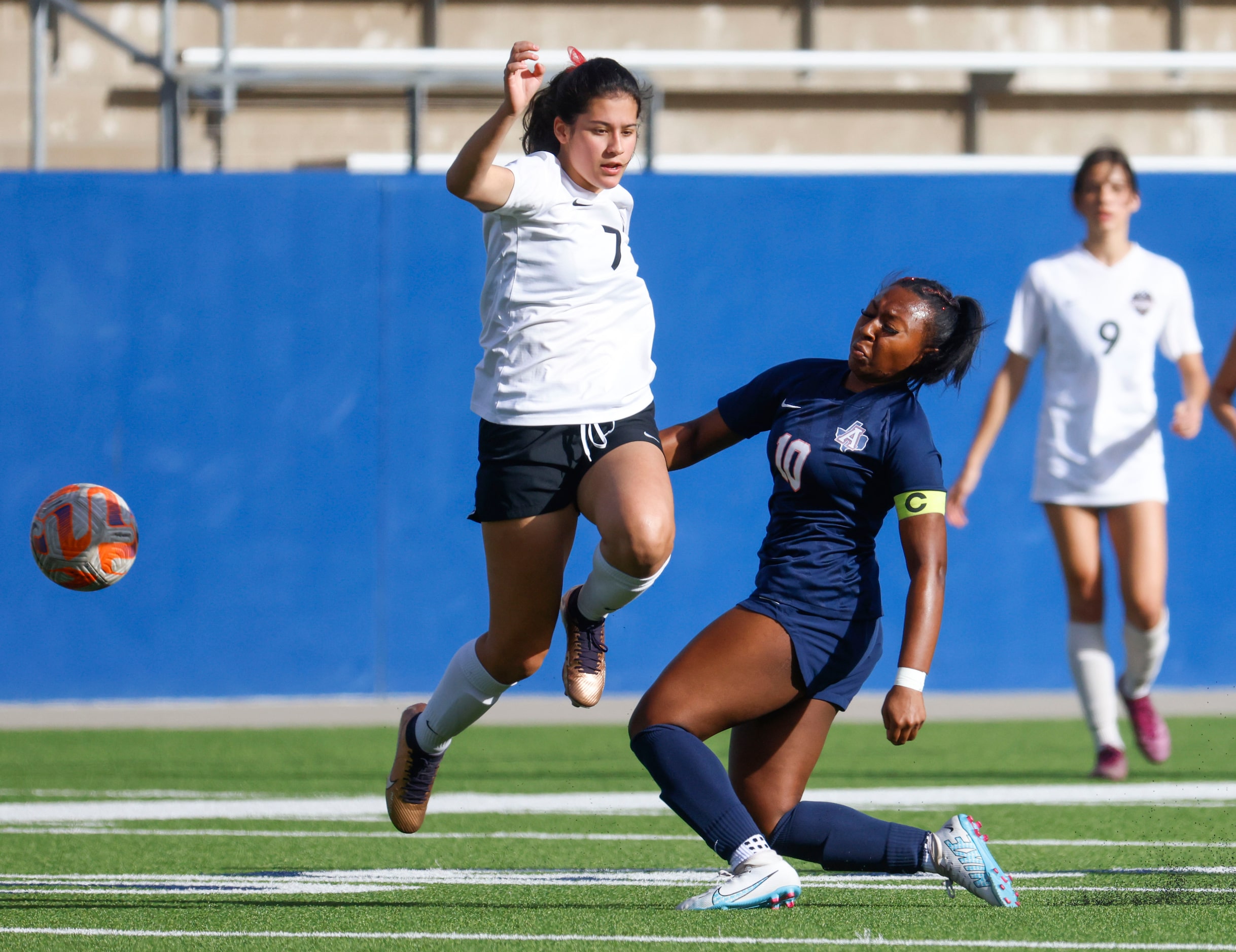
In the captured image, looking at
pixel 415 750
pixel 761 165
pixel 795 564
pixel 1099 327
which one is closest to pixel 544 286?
pixel 795 564

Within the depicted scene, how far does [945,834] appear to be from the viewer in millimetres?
4395

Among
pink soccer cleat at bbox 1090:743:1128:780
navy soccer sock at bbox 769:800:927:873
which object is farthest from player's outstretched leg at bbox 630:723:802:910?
pink soccer cleat at bbox 1090:743:1128:780

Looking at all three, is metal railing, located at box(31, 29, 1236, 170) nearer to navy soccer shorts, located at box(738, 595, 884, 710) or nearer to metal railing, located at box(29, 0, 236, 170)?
metal railing, located at box(29, 0, 236, 170)

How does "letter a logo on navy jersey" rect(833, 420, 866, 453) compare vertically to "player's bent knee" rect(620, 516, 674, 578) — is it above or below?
above

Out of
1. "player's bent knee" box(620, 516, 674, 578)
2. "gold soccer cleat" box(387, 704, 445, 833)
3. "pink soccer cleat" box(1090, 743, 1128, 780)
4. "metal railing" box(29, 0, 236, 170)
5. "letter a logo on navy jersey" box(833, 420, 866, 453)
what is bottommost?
"pink soccer cleat" box(1090, 743, 1128, 780)

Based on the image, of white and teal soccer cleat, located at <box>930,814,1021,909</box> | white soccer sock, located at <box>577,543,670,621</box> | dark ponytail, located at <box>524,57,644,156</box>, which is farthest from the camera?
dark ponytail, located at <box>524,57,644,156</box>

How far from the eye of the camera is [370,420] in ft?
35.9

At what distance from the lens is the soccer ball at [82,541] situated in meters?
5.38

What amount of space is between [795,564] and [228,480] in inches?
270

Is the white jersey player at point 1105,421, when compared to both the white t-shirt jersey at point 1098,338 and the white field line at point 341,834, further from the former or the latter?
the white field line at point 341,834

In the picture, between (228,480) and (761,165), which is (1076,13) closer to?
(761,165)

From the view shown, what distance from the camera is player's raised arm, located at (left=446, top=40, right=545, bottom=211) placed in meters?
4.44

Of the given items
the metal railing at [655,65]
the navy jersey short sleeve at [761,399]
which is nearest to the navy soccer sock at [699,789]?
the navy jersey short sleeve at [761,399]

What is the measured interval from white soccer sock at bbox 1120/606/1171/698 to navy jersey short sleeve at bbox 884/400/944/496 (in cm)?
361
